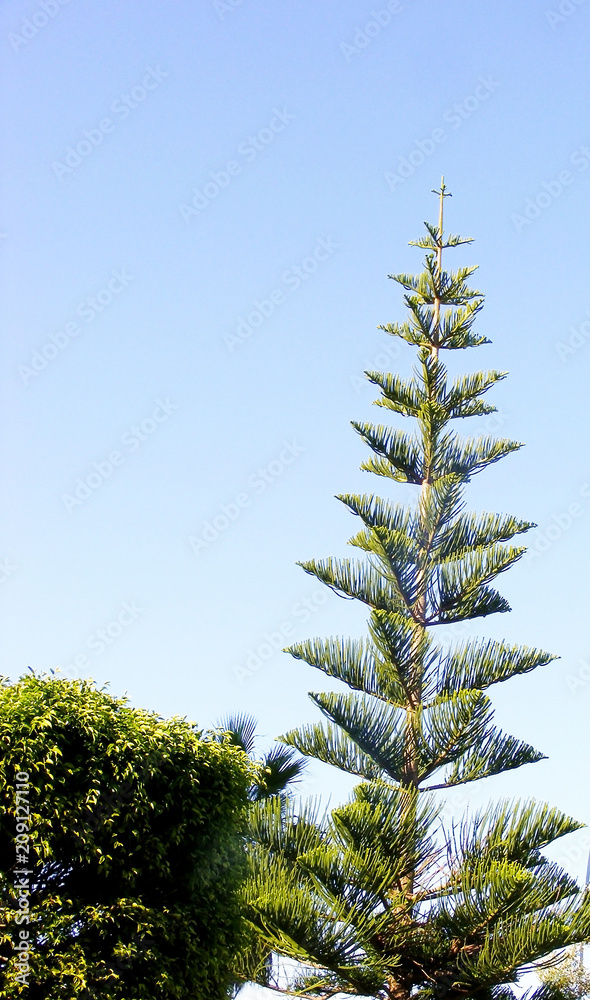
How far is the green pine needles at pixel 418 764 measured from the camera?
804 cm

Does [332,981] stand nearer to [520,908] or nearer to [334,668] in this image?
[520,908]

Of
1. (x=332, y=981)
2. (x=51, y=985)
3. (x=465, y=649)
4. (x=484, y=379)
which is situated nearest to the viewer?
(x=51, y=985)

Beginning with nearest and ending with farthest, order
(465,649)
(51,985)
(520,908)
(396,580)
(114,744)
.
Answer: (51,985) → (114,744) → (520,908) → (465,649) → (396,580)

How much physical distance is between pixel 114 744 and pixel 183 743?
0.61 metres

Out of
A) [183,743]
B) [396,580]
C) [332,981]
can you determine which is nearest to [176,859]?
[183,743]

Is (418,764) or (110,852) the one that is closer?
(110,852)

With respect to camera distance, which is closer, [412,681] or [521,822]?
[521,822]

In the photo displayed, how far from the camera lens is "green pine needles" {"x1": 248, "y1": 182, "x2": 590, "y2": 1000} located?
8039mm

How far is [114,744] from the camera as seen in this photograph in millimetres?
6926

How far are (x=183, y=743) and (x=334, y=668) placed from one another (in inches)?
111

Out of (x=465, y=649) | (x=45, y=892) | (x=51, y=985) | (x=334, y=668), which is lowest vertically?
(x=51, y=985)

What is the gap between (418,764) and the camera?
9.60 meters

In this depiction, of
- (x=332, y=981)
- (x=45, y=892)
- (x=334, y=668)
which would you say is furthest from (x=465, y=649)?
(x=45, y=892)

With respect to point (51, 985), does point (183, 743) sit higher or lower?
higher
